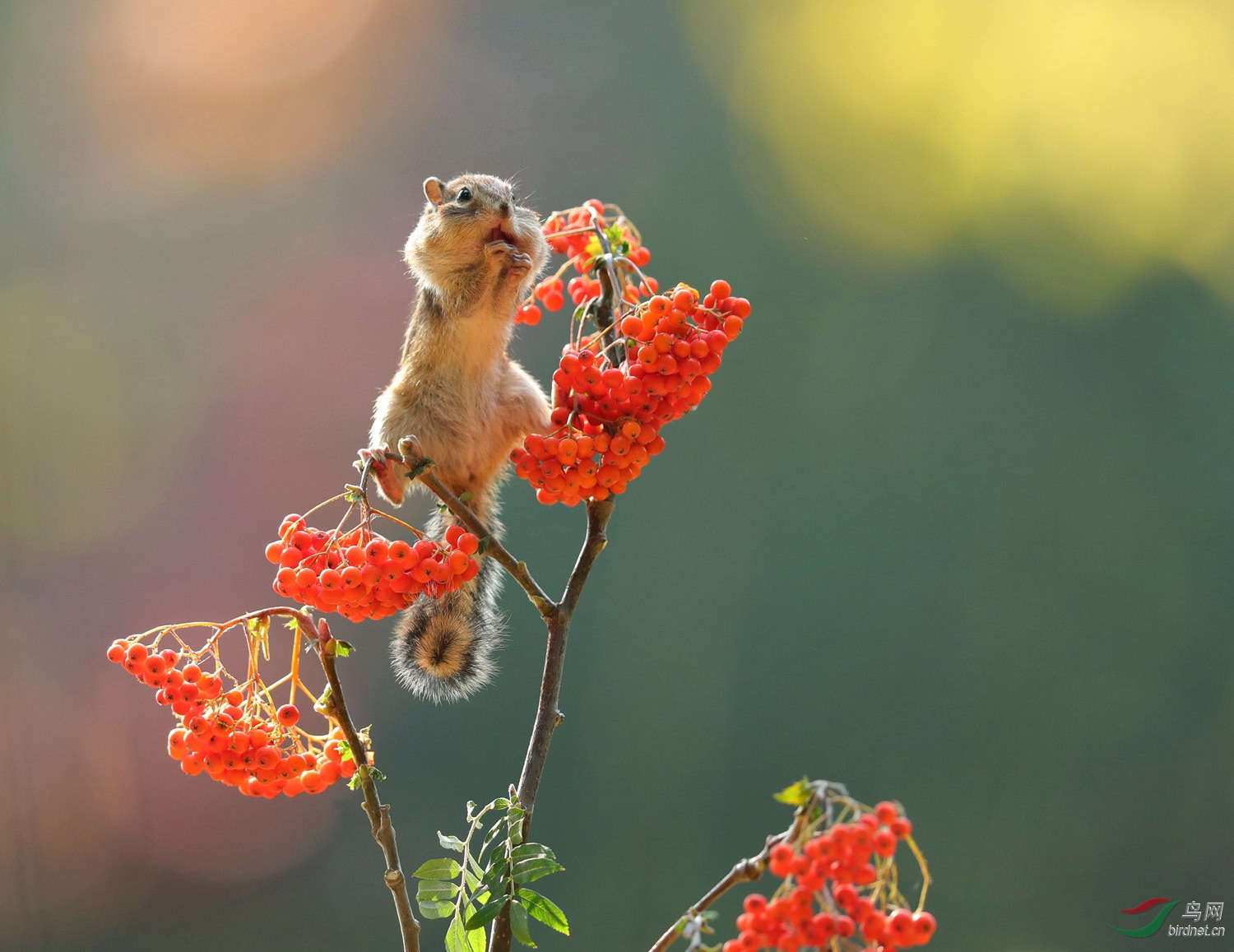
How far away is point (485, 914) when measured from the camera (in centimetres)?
76

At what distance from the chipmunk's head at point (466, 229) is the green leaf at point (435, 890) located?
62cm

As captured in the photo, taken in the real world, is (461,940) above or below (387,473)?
below

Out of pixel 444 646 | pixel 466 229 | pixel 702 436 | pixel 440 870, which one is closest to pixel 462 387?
pixel 466 229

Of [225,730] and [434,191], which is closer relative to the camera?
[225,730]

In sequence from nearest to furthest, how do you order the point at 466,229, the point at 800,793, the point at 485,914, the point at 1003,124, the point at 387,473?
the point at 800,793, the point at 485,914, the point at 387,473, the point at 466,229, the point at 1003,124

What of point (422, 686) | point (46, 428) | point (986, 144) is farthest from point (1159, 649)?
point (46, 428)

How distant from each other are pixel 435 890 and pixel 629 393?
0.44 meters

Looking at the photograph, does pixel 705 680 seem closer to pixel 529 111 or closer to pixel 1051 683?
pixel 1051 683

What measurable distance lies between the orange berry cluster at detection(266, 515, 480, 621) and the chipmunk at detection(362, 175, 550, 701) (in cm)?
24

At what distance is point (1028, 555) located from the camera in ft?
6.94

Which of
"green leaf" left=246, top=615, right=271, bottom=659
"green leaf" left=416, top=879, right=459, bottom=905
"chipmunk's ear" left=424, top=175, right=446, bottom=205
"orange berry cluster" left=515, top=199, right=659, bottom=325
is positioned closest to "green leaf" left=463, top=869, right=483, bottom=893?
"green leaf" left=416, top=879, right=459, bottom=905

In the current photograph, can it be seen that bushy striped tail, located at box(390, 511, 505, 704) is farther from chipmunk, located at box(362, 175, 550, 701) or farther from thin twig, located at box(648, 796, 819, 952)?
thin twig, located at box(648, 796, 819, 952)

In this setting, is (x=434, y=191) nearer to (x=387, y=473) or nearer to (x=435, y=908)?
(x=387, y=473)

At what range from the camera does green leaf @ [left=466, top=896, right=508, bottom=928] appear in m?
0.75
